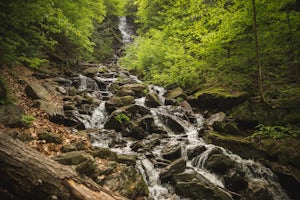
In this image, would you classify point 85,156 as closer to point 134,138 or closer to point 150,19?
point 134,138

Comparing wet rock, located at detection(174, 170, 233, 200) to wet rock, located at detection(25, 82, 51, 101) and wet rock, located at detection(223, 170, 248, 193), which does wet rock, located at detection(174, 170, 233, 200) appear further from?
wet rock, located at detection(25, 82, 51, 101)

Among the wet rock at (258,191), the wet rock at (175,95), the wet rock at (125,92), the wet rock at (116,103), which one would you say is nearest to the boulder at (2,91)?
the wet rock at (116,103)

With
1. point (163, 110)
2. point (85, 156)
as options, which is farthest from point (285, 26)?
point (85, 156)

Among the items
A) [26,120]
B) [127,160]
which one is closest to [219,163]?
[127,160]

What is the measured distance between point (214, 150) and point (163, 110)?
4535 millimetres

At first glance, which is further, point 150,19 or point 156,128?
point 150,19

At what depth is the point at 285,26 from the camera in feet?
26.9

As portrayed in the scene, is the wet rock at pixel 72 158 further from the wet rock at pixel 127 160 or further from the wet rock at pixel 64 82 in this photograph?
the wet rock at pixel 64 82

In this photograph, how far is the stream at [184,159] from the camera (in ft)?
19.6

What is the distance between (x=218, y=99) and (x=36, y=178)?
9560 millimetres

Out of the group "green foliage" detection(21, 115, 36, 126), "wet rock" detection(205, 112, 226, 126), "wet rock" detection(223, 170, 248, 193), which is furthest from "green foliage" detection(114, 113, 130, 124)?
"wet rock" detection(223, 170, 248, 193)

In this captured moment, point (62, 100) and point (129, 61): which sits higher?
point (129, 61)

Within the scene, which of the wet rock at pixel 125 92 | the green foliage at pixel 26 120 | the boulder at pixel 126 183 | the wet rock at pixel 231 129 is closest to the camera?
the boulder at pixel 126 183

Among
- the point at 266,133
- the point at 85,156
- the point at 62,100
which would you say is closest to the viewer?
the point at 85,156
